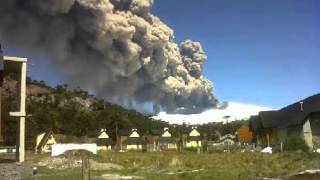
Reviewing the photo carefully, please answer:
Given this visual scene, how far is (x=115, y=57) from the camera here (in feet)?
387

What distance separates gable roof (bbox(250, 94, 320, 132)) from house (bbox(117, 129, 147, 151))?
1189 inches

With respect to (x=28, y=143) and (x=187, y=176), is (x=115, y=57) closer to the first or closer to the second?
(x=28, y=143)

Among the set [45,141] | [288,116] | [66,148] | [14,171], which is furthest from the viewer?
[45,141]

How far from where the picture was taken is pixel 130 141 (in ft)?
363

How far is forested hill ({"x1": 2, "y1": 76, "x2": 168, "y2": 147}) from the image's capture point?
10632 cm

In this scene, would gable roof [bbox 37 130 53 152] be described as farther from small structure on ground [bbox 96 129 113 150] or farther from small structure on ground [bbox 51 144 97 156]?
small structure on ground [bbox 51 144 97 156]

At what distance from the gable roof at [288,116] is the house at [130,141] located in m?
30.2

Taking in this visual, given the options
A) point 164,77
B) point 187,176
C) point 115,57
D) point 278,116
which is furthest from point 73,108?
point 187,176

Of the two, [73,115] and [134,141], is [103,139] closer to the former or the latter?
[134,141]

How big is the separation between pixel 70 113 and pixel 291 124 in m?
63.0

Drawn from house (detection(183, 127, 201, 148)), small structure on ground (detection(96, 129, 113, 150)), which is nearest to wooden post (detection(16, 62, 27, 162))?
small structure on ground (detection(96, 129, 113, 150))

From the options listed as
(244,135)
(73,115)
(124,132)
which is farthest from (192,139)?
(73,115)

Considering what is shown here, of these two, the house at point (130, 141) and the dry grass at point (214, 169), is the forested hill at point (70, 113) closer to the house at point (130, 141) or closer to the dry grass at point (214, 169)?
the house at point (130, 141)

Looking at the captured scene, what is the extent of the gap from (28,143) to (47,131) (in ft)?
19.6
